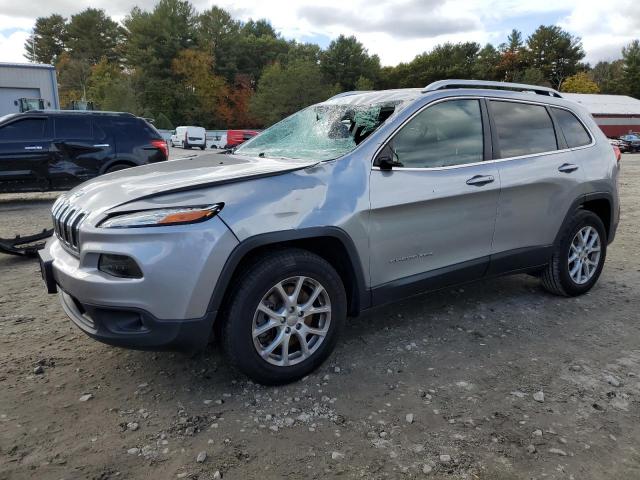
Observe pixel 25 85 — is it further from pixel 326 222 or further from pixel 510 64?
pixel 510 64

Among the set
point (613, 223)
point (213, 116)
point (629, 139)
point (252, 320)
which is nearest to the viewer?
point (252, 320)

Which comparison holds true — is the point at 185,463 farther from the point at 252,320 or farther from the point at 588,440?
the point at 588,440

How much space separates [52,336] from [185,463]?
197 centimetres

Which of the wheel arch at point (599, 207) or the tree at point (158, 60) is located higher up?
the tree at point (158, 60)

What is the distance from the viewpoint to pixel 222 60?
208ft

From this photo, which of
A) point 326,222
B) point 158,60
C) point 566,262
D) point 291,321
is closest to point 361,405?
point 291,321

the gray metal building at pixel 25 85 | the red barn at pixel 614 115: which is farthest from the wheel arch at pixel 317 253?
the red barn at pixel 614 115

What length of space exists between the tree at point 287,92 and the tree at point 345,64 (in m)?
10.1

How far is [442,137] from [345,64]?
68.3 metres

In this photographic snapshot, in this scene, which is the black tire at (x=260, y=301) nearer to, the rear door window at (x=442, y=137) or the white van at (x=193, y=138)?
the rear door window at (x=442, y=137)

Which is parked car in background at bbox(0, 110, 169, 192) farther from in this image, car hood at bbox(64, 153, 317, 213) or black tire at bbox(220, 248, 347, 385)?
black tire at bbox(220, 248, 347, 385)

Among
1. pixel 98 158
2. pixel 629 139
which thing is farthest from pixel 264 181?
pixel 629 139

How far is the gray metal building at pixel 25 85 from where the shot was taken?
86.4 feet

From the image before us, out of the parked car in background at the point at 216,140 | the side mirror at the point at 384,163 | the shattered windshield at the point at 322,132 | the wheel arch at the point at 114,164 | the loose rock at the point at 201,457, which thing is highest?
the shattered windshield at the point at 322,132
